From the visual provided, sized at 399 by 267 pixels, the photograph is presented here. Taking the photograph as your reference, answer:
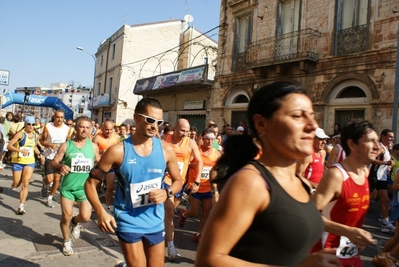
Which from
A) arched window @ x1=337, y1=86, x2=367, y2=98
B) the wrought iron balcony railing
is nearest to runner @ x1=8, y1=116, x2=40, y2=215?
arched window @ x1=337, y1=86, x2=367, y2=98

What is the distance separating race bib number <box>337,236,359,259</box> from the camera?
263 cm

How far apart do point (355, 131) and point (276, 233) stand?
6.87 ft

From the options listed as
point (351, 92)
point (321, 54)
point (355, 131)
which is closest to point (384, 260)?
point (355, 131)

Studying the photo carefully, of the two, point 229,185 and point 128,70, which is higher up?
point 128,70

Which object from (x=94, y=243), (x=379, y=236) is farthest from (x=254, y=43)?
(x=94, y=243)

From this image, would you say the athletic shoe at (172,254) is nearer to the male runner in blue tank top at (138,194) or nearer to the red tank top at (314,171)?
the male runner in blue tank top at (138,194)

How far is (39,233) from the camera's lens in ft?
18.6

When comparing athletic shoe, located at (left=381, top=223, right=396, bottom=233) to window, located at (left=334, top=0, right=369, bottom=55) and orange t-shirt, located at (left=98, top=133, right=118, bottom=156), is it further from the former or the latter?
window, located at (left=334, top=0, right=369, bottom=55)

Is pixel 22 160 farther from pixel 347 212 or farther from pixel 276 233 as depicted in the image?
pixel 276 233

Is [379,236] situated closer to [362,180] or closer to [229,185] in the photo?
[362,180]

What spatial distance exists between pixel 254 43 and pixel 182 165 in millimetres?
12823

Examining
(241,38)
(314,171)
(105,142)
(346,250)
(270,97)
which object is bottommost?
(346,250)

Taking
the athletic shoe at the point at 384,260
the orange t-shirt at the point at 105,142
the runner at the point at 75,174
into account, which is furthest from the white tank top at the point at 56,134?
the athletic shoe at the point at 384,260

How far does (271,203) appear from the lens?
4.70ft
